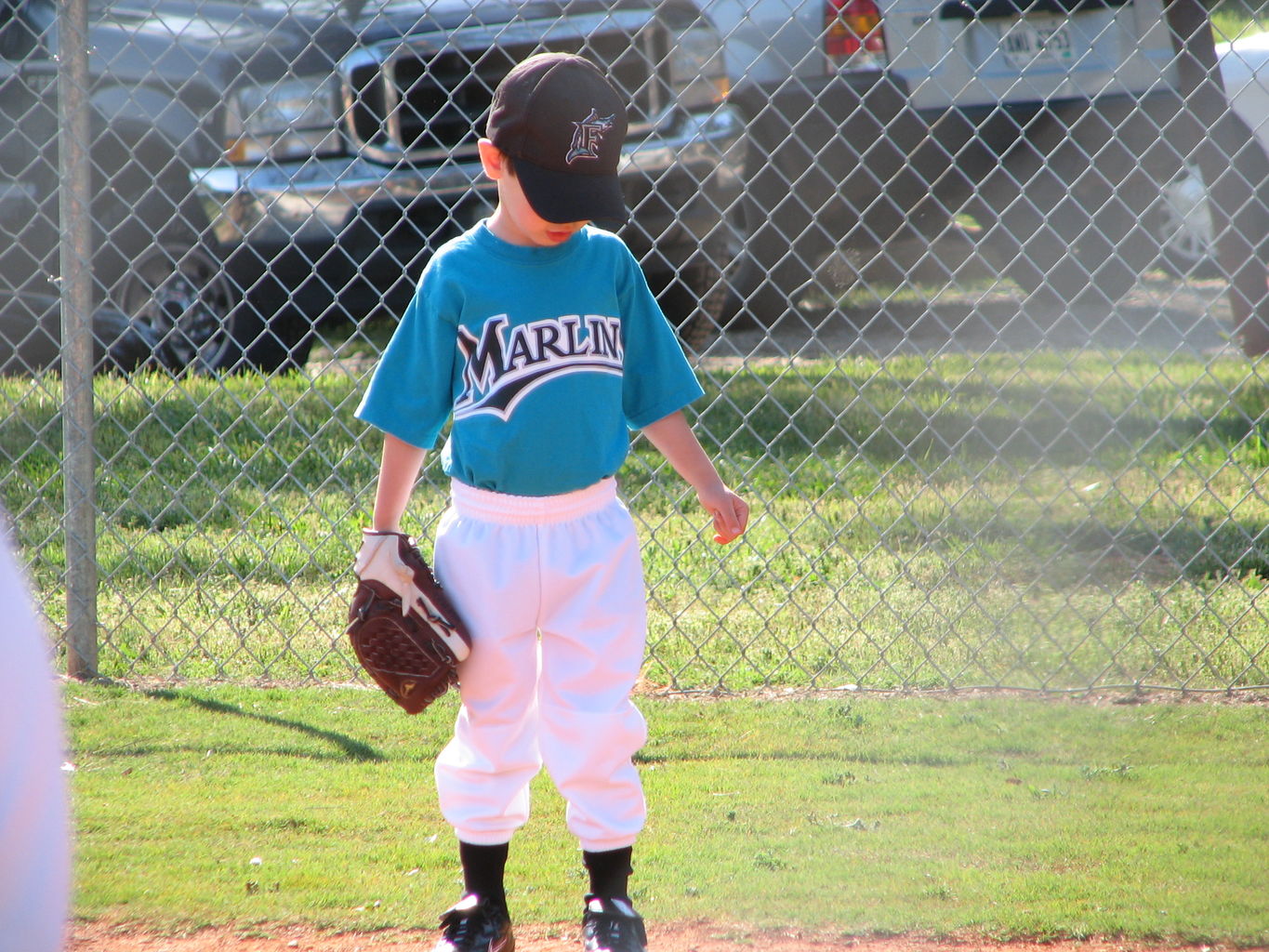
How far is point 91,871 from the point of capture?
2.47 m

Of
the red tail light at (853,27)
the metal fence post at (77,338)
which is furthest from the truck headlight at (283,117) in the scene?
the red tail light at (853,27)

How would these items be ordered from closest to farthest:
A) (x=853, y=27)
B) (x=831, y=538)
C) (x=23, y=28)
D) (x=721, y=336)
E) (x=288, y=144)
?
(x=721, y=336) < (x=831, y=538) < (x=288, y=144) < (x=853, y=27) < (x=23, y=28)

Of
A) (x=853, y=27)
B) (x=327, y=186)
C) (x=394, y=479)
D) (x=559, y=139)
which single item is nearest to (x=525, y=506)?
(x=394, y=479)

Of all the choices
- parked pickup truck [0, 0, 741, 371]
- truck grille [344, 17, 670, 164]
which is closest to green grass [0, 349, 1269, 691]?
parked pickup truck [0, 0, 741, 371]

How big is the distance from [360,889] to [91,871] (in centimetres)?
52

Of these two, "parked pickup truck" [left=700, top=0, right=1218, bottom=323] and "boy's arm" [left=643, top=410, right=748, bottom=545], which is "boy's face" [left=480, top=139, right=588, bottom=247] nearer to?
"boy's arm" [left=643, top=410, right=748, bottom=545]

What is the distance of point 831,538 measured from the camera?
14.0ft

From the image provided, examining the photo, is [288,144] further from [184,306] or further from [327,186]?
[184,306]

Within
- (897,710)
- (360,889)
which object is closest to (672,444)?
(360,889)

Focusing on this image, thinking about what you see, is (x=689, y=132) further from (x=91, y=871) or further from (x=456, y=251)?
(x=91, y=871)

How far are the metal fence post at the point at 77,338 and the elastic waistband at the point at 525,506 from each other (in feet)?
5.06

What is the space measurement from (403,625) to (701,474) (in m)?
0.56

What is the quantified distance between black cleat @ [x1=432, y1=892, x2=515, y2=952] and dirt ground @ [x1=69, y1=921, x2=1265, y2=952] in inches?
3.3

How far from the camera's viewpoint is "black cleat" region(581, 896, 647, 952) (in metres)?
2.12
